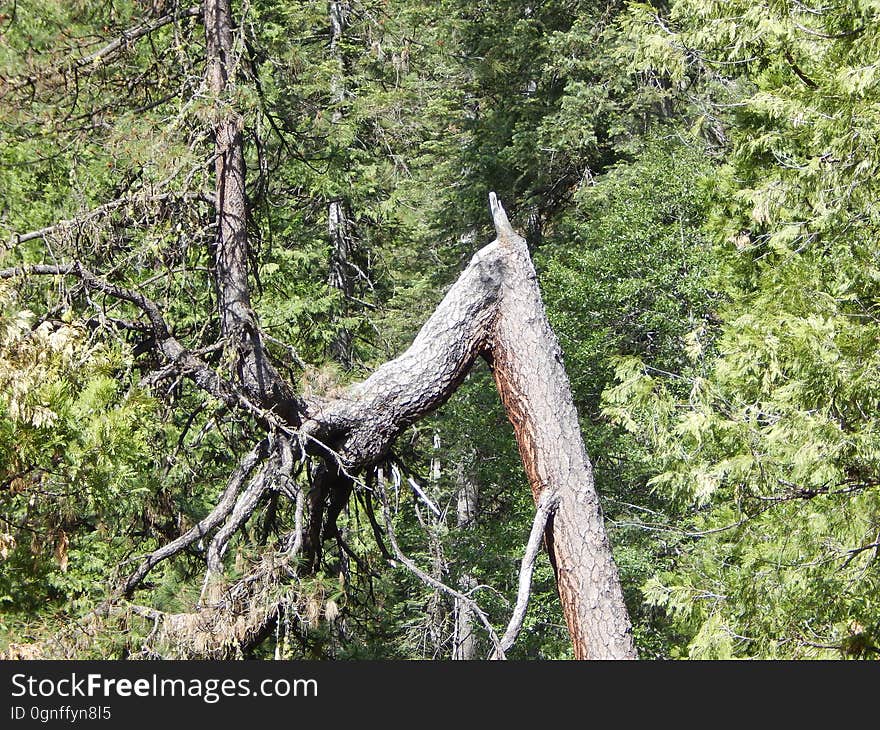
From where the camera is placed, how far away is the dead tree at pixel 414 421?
4.82 metres

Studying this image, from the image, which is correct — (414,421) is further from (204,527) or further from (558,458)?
(204,527)

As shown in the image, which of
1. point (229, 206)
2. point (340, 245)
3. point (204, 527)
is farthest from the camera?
point (340, 245)

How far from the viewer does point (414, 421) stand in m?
5.13

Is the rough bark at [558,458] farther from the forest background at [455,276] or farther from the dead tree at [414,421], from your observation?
the forest background at [455,276]

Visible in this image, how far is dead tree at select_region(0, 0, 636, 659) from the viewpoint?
482cm

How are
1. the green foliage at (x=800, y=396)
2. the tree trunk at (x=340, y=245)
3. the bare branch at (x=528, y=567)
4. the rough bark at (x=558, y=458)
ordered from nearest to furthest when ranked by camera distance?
the bare branch at (x=528, y=567) < the rough bark at (x=558, y=458) < the green foliage at (x=800, y=396) < the tree trunk at (x=340, y=245)

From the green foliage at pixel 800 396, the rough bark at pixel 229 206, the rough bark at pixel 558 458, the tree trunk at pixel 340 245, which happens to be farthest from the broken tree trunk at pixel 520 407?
the tree trunk at pixel 340 245

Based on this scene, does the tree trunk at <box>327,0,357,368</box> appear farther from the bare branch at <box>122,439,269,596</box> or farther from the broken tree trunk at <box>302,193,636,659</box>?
the broken tree trunk at <box>302,193,636,659</box>

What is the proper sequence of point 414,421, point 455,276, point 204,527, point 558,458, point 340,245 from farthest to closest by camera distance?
point 455,276 < point 340,245 < point 204,527 < point 414,421 < point 558,458

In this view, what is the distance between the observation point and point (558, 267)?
45.5ft

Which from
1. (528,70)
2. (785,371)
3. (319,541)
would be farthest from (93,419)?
(528,70)

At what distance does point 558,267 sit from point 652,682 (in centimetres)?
999

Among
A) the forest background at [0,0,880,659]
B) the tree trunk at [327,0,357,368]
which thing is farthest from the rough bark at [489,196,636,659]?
the tree trunk at [327,0,357,368]

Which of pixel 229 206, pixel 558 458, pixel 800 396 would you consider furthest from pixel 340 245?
pixel 558 458
